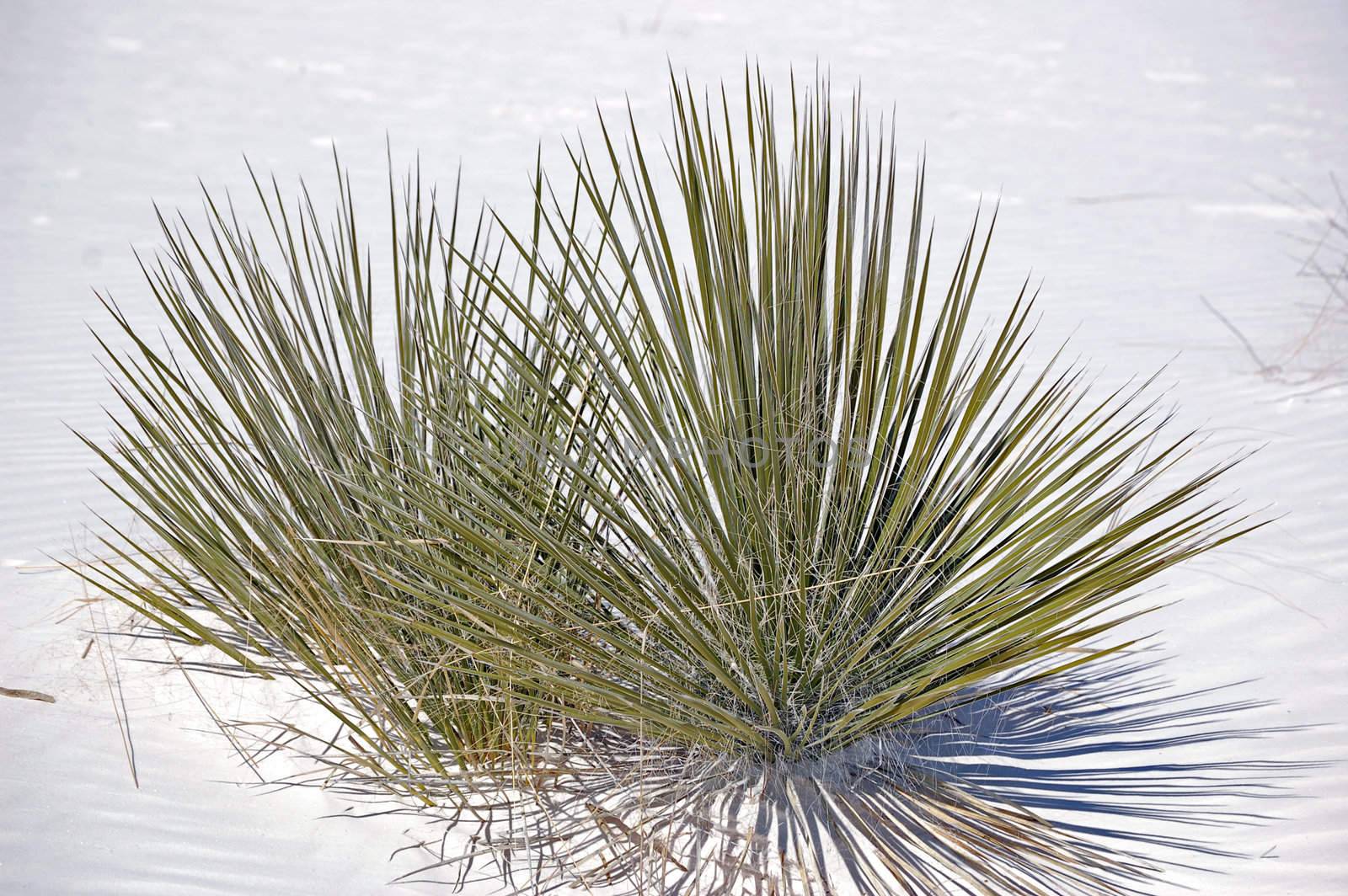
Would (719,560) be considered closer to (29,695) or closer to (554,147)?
(29,695)

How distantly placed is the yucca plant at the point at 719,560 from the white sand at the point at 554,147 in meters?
0.45

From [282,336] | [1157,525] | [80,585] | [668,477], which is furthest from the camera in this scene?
[1157,525]

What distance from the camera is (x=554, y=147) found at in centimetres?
1111

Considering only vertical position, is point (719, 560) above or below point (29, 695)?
above

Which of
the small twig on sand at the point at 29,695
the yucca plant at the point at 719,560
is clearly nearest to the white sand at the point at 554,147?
the small twig on sand at the point at 29,695

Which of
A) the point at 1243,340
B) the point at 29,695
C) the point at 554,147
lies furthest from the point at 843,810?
the point at 554,147

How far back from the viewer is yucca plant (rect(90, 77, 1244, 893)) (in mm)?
2217

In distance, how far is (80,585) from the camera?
3.61m

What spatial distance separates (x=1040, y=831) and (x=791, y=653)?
0.68 metres

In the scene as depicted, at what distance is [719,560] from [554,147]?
957cm

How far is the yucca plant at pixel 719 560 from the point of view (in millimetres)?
2217

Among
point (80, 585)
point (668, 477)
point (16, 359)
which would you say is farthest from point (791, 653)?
point (16, 359)

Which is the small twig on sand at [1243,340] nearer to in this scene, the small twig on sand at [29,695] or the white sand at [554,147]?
the white sand at [554,147]

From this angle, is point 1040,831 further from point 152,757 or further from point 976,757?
point 152,757
